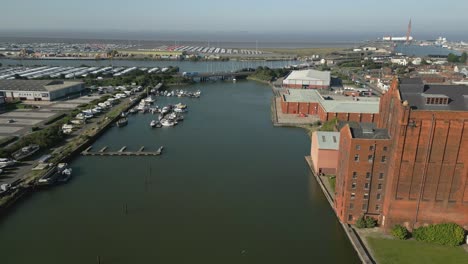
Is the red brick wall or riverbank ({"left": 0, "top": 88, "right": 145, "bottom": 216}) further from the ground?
the red brick wall

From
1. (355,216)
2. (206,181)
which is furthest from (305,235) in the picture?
(206,181)

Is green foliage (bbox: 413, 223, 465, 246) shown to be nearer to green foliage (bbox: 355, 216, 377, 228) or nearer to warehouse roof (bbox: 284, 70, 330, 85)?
green foliage (bbox: 355, 216, 377, 228)

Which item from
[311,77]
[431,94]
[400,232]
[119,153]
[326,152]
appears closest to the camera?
[400,232]

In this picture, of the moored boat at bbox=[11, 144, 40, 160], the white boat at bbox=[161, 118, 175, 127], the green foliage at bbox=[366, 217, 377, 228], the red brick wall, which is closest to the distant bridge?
the white boat at bbox=[161, 118, 175, 127]

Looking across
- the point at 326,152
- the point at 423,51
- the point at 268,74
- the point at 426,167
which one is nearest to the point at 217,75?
the point at 268,74

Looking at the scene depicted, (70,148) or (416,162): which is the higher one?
(416,162)

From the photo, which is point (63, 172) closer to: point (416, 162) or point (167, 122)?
point (167, 122)
